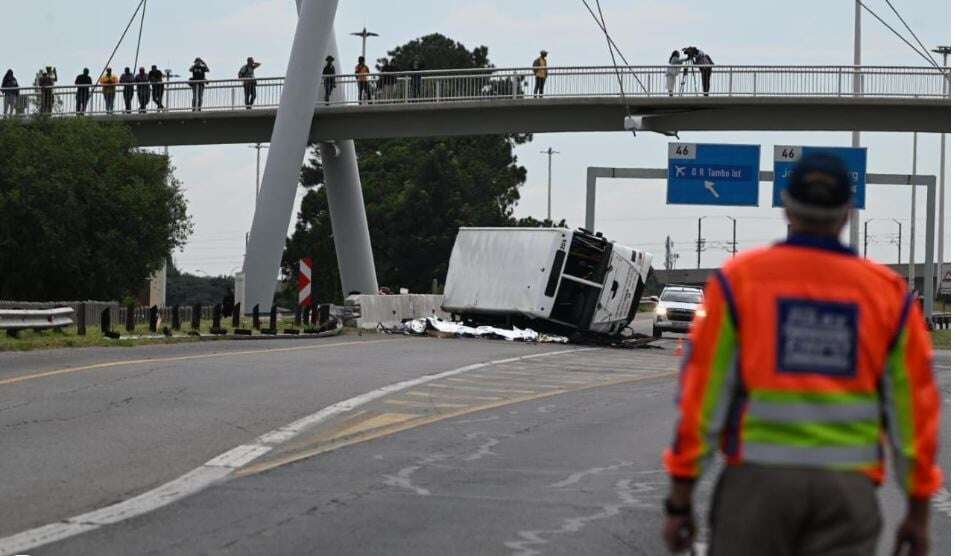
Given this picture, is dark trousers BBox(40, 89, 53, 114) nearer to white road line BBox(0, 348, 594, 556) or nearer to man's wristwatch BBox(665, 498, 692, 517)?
white road line BBox(0, 348, 594, 556)

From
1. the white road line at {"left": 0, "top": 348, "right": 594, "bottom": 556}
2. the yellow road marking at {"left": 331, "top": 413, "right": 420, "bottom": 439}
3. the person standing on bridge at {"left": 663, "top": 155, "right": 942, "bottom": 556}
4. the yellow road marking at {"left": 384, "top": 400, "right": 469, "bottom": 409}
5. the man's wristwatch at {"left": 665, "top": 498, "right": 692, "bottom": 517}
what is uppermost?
the person standing on bridge at {"left": 663, "top": 155, "right": 942, "bottom": 556}

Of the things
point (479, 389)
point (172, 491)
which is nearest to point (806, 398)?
point (172, 491)

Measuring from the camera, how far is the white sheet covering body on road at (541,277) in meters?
37.8

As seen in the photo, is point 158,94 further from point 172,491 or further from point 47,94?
point 172,491

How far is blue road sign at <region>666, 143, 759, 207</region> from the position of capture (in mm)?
56219

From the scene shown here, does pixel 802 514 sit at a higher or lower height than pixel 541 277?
lower

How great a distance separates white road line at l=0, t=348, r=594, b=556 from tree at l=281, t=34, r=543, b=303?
7664 centimetres

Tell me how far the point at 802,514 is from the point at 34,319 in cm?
2586

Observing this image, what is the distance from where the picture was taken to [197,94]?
51781 millimetres

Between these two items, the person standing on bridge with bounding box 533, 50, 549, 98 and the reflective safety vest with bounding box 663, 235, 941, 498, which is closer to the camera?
the reflective safety vest with bounding box 663, 235, 941, 498

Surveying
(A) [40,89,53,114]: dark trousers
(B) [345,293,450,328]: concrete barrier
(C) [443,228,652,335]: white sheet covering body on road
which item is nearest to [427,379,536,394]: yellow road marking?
(C) [443,228,652,335]: white sheet covering body on road

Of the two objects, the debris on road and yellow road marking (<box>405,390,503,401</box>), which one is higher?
the debris on road

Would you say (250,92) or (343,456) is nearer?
(343,456)

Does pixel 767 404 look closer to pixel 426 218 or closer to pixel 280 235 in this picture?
pixel 280 235
